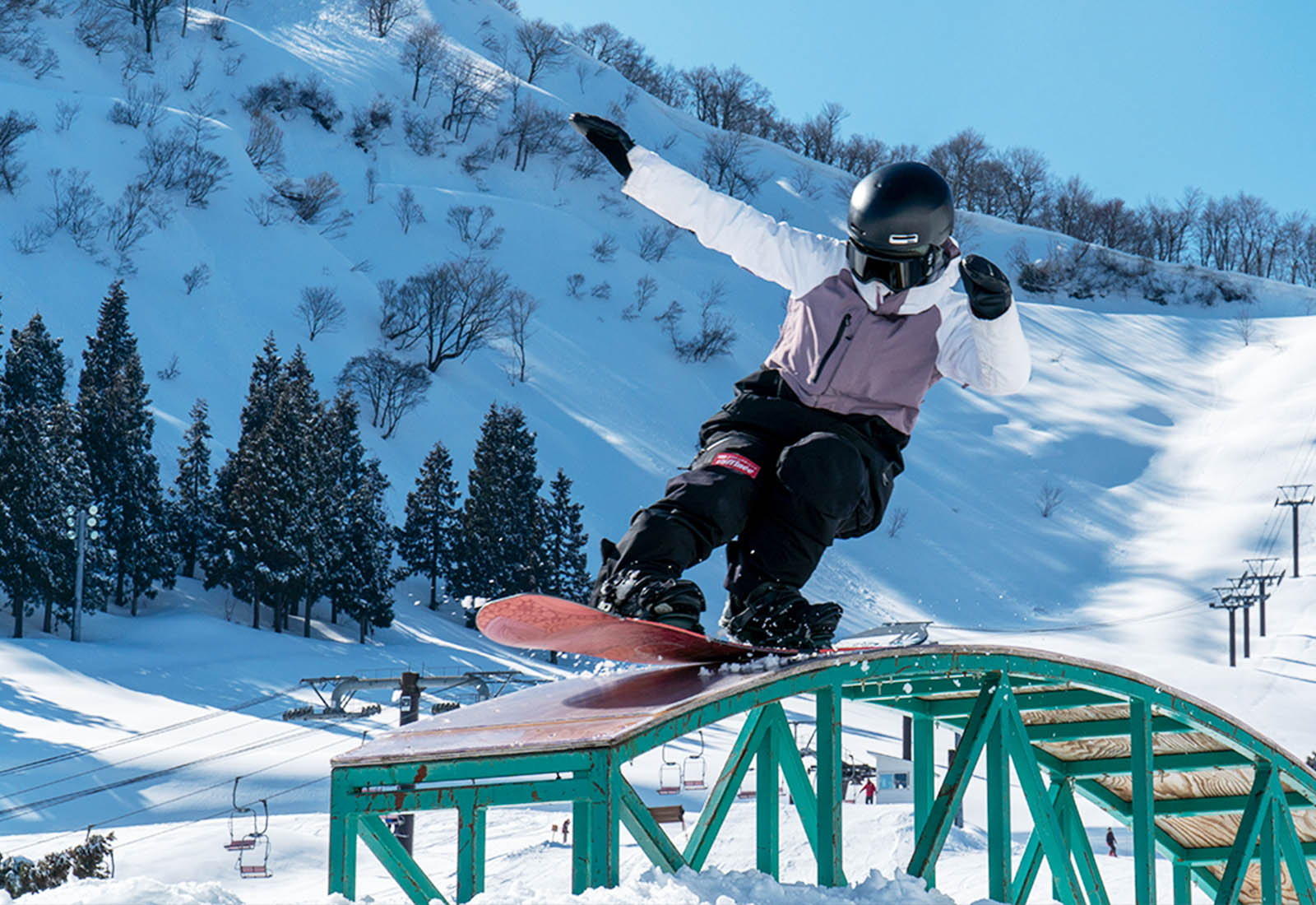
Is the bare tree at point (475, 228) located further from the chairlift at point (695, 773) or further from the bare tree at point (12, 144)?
the chairlift at point (695, 773)

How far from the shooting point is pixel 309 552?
118 feet

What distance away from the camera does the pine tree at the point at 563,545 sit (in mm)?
39719

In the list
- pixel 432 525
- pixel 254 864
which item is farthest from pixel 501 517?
pixel 254 864

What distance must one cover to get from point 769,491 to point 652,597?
2.43ft

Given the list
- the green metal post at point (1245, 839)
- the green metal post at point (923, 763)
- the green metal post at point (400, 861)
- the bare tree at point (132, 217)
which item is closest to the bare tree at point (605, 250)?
the bare tree at point (132, 217)

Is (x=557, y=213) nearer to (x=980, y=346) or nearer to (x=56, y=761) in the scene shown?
(x=56, y=761)

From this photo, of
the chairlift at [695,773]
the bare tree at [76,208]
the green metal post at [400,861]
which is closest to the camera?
the green metal post at [400,861]

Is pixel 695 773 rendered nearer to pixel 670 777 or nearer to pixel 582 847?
pixel 670 777

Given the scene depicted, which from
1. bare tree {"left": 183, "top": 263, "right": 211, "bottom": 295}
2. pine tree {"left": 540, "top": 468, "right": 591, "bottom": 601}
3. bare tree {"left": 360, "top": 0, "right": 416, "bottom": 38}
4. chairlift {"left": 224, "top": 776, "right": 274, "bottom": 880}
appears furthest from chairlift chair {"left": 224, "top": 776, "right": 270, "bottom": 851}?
bare tree {"left": 360, "top": 0, "right": 416, "bottom": 38}

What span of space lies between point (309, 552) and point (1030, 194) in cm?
6390

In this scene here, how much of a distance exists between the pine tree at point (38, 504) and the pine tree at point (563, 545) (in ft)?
44.9

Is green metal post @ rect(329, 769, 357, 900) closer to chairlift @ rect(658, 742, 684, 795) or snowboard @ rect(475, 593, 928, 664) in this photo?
snowboard @ rect(475, 593, 928, 664)

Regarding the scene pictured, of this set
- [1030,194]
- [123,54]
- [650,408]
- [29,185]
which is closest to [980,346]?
[650,408]

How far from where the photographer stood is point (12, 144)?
1977 inches
